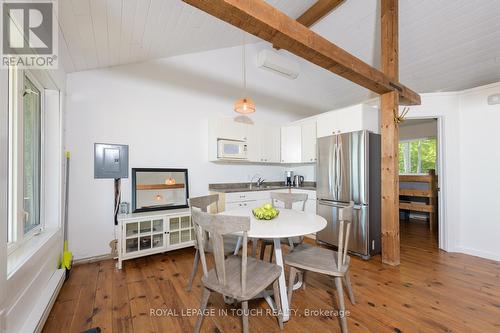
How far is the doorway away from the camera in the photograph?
4.46 meters

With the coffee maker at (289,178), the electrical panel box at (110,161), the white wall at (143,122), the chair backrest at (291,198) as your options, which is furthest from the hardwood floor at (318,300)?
the coffee maker at (289,178)

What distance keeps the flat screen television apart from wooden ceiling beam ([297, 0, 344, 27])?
10.2 feet

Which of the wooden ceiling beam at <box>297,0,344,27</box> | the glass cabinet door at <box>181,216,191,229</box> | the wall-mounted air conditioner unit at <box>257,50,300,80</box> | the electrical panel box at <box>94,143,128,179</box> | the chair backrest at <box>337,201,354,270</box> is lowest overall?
the glass cabinet door at <box>181,216,191,229</box>

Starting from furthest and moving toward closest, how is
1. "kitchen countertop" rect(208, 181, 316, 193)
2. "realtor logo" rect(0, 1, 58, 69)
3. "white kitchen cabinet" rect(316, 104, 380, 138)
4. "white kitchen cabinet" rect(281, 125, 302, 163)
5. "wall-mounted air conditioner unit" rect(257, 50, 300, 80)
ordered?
"white kitchen cabinet" rect(281, 125, 302, 163) < "wall-mounted air conditioner unit" rect(257, 50, 300, 80) < "kitchen countertop" rect(208, 181, 316, 193) < "white kitchen cabinet" rect(316, 104, 380, 138) < "realtor logo" rect(0, 1, 58, 69)

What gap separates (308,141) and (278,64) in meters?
1.61

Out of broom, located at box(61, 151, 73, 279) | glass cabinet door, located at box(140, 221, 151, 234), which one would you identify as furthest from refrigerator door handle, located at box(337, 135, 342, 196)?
broom, located at box(61, 151, 73, 279)

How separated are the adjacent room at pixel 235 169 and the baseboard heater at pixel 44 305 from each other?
0.02 m

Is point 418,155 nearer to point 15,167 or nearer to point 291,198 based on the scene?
point 291,198

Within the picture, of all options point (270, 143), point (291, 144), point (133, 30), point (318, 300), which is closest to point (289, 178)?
point (291, 144)

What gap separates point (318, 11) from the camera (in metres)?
3.33

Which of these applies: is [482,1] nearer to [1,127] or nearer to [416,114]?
[416,114]

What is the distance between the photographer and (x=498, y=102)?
9.64 feet

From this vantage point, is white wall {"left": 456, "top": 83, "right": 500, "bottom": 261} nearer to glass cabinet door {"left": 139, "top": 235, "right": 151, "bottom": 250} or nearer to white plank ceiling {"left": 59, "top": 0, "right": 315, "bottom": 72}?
white plank ceiling {"left": 59, "top": 0, "right": 315, "bottom": 72}

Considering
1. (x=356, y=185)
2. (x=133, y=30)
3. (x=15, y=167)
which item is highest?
(x=133, y=30)
